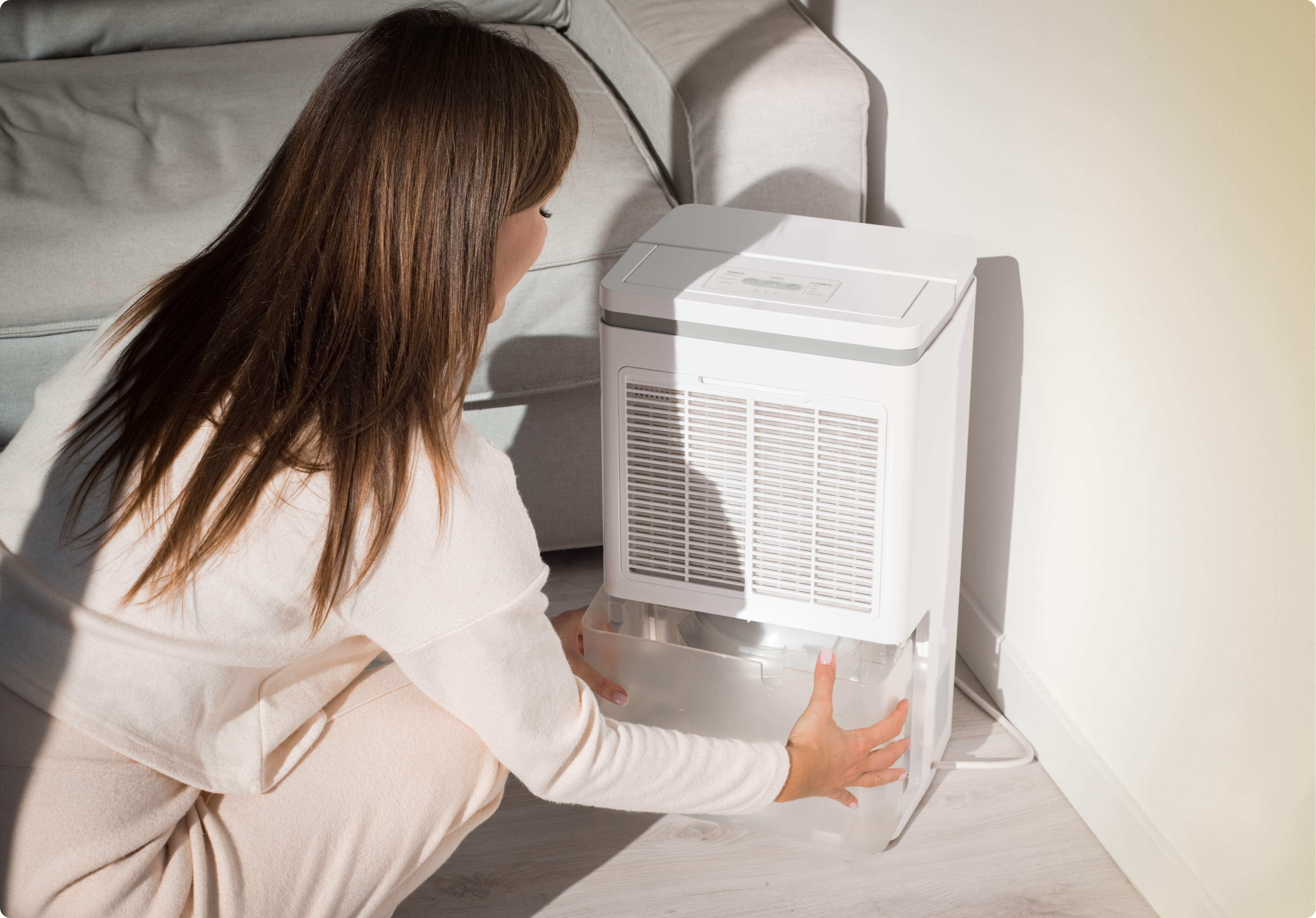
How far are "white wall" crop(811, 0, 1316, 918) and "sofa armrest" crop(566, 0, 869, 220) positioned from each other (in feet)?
0.30

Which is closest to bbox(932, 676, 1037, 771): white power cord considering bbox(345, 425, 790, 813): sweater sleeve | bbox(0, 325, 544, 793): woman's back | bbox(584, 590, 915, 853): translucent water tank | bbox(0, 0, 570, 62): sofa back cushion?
bbox(584, 590, 915, 853): translucent water tank

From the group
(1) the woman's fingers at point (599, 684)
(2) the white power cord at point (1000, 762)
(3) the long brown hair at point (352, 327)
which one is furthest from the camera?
(2) the white power cord at point (1000, 762)

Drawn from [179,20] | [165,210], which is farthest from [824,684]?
[179,20]

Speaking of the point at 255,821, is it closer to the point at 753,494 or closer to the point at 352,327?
the point at 352,327

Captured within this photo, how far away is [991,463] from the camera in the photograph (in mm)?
1396

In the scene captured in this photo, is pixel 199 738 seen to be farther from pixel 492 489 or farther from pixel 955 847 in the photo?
pixel 955 847

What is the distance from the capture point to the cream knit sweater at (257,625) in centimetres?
83

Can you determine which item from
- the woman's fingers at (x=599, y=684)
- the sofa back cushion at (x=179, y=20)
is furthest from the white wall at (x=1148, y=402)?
the sofa back cushion at (x=179, y=20)

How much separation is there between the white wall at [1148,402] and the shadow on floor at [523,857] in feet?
1.70

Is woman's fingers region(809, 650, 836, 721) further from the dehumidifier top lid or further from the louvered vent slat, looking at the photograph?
the dehumidifier top lid

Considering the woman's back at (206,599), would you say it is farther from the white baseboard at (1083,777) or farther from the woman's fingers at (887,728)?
the white baseboard at (1083,777)

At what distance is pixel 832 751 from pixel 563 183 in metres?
0.80

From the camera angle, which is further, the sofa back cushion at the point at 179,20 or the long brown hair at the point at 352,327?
the sofa back cushion at the point at 179,20

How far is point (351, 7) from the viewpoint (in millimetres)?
2018
